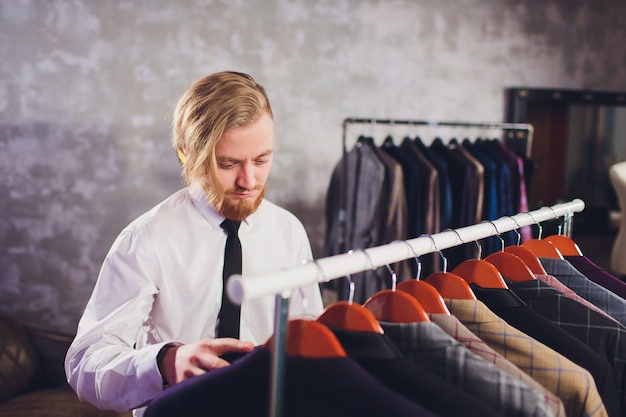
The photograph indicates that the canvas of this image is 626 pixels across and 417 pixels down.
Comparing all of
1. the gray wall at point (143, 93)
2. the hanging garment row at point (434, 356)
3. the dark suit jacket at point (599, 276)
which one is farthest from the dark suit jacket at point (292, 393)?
the gray wall at point (143, 93)

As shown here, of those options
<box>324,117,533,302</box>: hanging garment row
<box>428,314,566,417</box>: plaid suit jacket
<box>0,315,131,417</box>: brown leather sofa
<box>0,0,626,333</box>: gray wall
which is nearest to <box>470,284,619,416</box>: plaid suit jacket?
<box>428,314,566,417</box>: plaid suit jacket

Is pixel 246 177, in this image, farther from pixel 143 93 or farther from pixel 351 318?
pixel 143 93

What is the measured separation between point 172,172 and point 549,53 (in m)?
2.60

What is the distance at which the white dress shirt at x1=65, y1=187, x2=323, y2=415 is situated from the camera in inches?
46.8

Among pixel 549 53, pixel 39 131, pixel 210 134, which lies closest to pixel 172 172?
pixel 39 131

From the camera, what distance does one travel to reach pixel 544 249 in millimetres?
1294

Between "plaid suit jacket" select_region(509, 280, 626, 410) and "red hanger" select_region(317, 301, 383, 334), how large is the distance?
37 cm

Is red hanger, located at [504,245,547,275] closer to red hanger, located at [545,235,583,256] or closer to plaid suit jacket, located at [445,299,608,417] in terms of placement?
red hanger, located at [545,235,583,256]

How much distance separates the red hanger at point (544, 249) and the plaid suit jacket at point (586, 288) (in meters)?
0.04

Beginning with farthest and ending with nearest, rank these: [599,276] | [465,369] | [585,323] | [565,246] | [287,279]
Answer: [565,246] → [599,276] → [585,323] → [465,369] → [287,279]

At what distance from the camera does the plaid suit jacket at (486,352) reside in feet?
2.66

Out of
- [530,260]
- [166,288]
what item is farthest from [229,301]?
[530,260]

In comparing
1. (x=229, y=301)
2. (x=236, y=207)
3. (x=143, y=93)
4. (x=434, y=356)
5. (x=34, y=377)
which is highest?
(x=143, y=93)

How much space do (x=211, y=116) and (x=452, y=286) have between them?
656 mm
